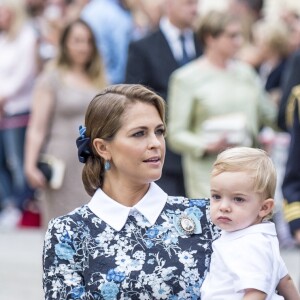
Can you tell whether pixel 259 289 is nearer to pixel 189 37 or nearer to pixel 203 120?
pixel 203 120

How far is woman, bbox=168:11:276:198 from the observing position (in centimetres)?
836

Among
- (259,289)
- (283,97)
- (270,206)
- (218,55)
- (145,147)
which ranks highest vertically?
(218,55)

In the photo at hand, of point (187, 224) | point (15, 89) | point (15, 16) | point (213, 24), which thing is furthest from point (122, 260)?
point (15, 16)

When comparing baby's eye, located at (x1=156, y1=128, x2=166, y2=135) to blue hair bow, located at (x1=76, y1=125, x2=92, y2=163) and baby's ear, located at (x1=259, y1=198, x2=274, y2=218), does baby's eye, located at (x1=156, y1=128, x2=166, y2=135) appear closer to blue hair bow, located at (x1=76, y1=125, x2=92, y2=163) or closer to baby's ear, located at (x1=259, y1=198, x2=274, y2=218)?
blue hair bow, located at (x1=76, y1=125, x2=92, y2=163)

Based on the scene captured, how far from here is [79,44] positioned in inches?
367

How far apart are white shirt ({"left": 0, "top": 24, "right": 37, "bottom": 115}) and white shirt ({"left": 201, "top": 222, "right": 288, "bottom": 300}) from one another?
830 centimetres

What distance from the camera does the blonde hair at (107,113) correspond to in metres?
4.43

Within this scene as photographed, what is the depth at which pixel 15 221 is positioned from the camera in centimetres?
1316

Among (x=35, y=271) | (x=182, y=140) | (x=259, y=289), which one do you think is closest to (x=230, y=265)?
(x=259, y=289)

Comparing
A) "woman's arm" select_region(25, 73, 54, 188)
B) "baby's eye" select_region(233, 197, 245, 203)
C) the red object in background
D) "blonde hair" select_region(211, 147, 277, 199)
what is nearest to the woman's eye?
"blonde hair" select_region(211, 147, 277, 199)

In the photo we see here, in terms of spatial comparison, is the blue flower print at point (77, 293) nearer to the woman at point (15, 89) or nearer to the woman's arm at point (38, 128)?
the woman's arm at point (38, 128)

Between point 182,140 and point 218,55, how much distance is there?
2.16 ft

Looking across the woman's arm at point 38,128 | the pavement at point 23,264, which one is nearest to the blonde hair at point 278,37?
the pavement at point 23,264

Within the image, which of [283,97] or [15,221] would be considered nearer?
[283,97]
